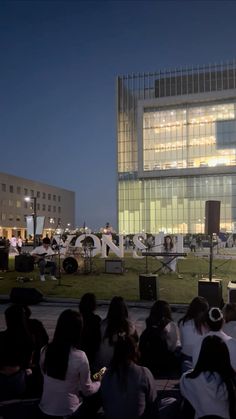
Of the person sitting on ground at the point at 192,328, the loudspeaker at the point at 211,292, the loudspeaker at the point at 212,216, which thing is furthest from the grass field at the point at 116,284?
the person sitting on ground at the point at 192,328

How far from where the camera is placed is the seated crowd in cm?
392

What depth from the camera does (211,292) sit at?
38.2ft

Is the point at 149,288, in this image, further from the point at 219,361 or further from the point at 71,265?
the point at 219,361

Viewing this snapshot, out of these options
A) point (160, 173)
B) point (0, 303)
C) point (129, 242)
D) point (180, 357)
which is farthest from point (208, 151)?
point (180, 357)

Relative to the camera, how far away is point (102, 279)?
61.4ft

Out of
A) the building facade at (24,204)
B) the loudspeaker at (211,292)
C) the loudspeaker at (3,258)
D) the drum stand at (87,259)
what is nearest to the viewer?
the loudspeaker at (211,292)

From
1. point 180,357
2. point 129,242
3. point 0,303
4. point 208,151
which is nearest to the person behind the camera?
point 180,357

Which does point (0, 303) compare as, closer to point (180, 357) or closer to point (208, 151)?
point (180, 357)

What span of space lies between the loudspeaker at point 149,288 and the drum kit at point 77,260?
7.13 meters

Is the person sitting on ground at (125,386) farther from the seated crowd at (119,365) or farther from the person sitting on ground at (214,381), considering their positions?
the person sitting on ground at (214,381)

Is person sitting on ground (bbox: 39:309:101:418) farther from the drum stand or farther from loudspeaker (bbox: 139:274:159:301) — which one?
the drum stand

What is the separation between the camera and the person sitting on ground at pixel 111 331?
5859 millimetres

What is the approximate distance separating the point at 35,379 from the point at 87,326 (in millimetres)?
1104

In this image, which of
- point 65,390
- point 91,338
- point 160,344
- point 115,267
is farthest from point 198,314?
point 115,267
